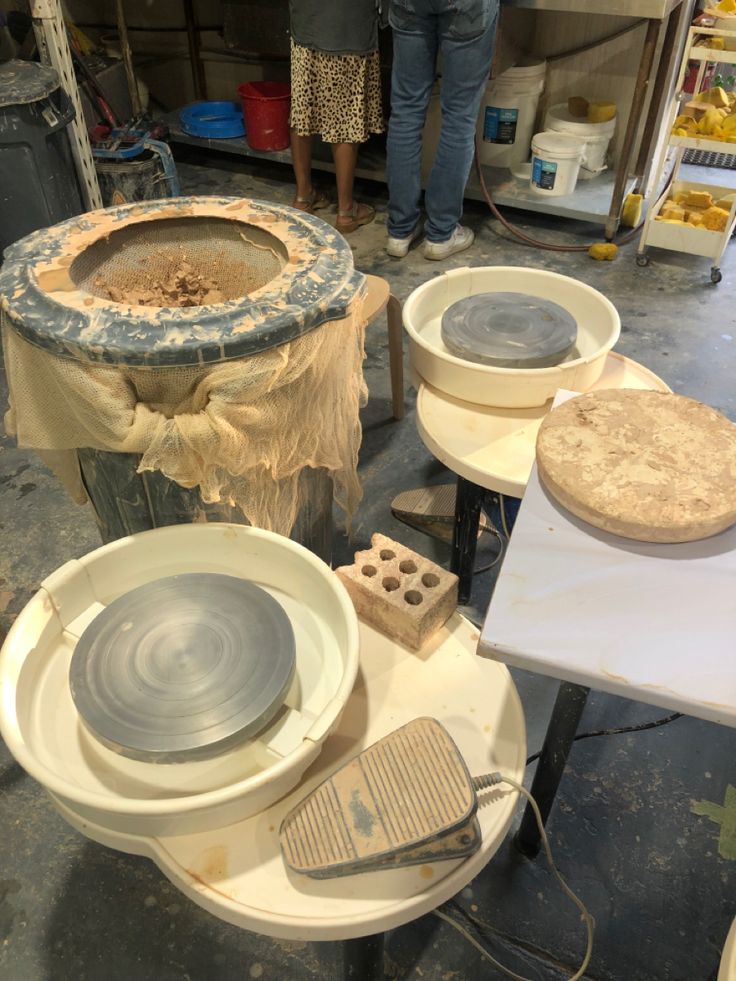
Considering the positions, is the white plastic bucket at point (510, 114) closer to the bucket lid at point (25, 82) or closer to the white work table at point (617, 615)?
the bucket lid at point (25, 82)

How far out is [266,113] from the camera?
12.5ft

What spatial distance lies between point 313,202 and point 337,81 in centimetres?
71

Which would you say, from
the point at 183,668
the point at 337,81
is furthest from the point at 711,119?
the point at 183,668

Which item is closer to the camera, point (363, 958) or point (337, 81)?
point (363, 958)

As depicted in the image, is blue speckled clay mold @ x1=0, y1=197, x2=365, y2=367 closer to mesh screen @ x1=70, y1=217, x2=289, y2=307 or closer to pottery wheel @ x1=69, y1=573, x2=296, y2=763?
mesh screen @ x1=70, y1=217, x2=289, y2=307

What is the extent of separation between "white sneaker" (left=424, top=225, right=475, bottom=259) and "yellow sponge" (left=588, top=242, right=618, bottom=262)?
56 cm

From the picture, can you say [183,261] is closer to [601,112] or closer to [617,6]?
[617,6]

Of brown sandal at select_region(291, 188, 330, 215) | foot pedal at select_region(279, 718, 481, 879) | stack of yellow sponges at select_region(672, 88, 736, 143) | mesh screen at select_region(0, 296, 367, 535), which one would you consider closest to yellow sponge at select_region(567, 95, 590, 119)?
stack of yellow sponges at select_region(672, 88, 736, 143)

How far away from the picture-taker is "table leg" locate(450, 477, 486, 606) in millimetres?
1589

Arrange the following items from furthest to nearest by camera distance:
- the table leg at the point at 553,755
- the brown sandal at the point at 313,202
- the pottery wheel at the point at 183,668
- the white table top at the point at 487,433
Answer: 1. the brown sandal at the point at 313,202
2. the white table top at the point at 487,433
3. the table leg at the point at 553,755
4. the pottery wheel at the point at 183,668

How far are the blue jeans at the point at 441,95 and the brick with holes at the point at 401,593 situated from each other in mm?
2276

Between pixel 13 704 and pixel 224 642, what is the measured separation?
0.91 feet

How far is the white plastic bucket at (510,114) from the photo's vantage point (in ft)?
11.3

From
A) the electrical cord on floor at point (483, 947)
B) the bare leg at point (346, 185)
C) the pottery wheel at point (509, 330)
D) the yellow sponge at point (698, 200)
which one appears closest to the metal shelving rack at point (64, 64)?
the bare leg at point (346, 185)
